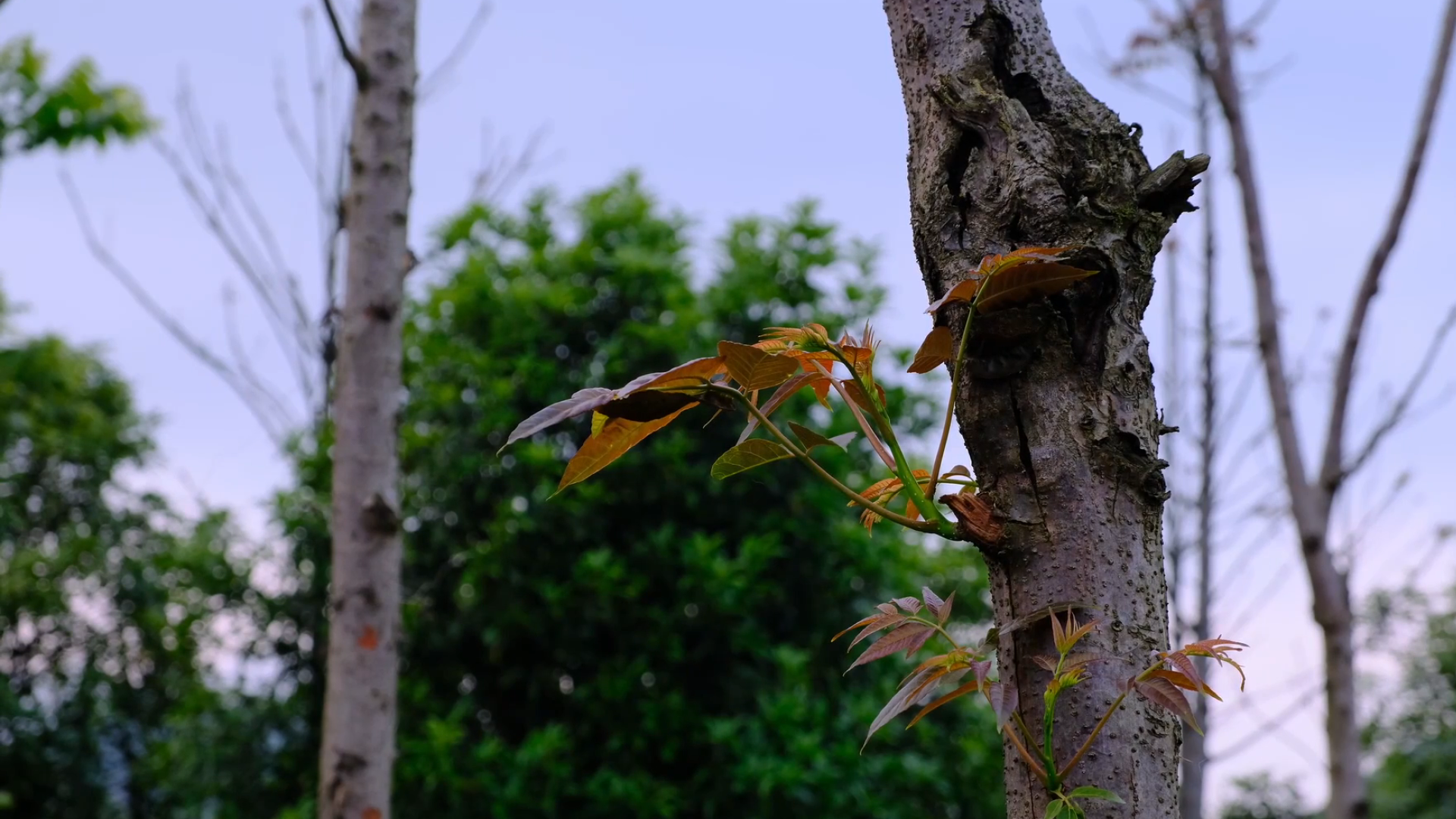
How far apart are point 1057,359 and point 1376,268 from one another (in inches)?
105

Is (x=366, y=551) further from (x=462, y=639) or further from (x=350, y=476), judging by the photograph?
(x=462, y=639)

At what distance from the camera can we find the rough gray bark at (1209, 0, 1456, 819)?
10.00 ft

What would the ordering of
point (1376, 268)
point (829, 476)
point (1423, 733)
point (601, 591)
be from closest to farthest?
point (829, 476)
point (1376, 268)
point (601, 591)
point (1423, 733)

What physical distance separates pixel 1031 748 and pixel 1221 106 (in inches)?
128

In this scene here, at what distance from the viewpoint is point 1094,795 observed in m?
0.77

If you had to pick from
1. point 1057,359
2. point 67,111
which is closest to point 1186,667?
point 1057,359

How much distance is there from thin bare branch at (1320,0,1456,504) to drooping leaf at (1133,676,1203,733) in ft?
8.83

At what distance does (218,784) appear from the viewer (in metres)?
4.90

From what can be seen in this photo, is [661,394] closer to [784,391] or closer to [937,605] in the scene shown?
[784,391]

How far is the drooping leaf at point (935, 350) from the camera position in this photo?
0.93 meters

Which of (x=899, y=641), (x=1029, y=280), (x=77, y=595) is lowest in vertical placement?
(x=899, y=641)

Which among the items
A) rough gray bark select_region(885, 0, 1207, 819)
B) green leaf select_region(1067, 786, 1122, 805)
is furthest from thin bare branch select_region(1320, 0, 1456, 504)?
green leaf select_region(1067, 786, 1122, 805)

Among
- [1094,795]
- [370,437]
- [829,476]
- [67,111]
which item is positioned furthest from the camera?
[67,111]

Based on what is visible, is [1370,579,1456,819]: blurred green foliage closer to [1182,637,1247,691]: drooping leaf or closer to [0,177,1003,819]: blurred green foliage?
[0,177,1003,819]: blurred green foliage
